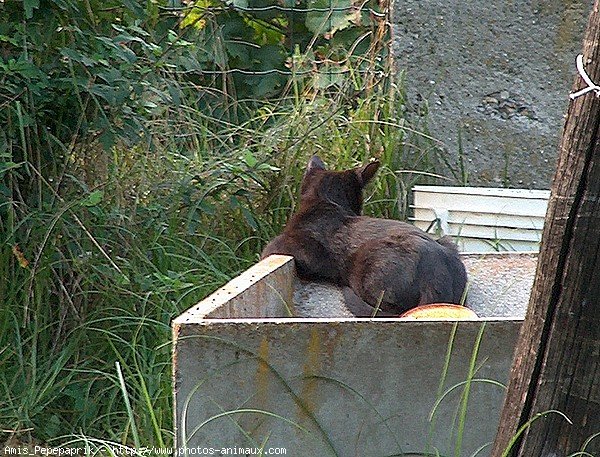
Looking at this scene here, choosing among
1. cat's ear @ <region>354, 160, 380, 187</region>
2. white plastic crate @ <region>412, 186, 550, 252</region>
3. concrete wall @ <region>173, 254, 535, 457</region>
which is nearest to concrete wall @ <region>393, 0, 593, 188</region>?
white plastic crate @ <region>412, 186, 550, 252</region>

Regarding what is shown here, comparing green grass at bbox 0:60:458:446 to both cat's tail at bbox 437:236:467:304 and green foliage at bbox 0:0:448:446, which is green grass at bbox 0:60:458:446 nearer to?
→ green foliage at bbox 0:0:448:446

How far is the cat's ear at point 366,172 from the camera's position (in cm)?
401

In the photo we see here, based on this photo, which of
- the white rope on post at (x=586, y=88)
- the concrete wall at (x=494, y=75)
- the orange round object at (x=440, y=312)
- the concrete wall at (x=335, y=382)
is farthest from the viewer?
the concrete wall at (x=494, y=75)

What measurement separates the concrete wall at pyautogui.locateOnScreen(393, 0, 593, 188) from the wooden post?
3283mm

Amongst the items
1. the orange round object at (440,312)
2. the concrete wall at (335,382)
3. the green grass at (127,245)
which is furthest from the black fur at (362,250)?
the concrete wall at (335,382)

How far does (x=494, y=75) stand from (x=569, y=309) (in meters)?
3.44

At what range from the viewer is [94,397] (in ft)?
12.4

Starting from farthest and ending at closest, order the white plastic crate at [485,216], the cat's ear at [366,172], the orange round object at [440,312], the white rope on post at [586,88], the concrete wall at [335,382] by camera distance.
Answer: the white plastic crate at [485,216] → the cat's ear at [366,172] → the orange round object at [440,312] → the concrete wall at [335,382] → the white rope on post at [586,88]

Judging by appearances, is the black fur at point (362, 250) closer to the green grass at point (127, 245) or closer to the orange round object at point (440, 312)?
the orange round object at point (440, 312)

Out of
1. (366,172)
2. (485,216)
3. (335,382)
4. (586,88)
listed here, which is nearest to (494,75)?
(485,216)

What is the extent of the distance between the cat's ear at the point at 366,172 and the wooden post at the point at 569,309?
2288 millimetres

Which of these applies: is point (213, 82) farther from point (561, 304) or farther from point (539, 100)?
point (561, 304)

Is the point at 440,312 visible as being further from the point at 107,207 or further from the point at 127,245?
the point at 107,207

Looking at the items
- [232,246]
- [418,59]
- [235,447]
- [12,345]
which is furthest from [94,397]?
[418,59]
